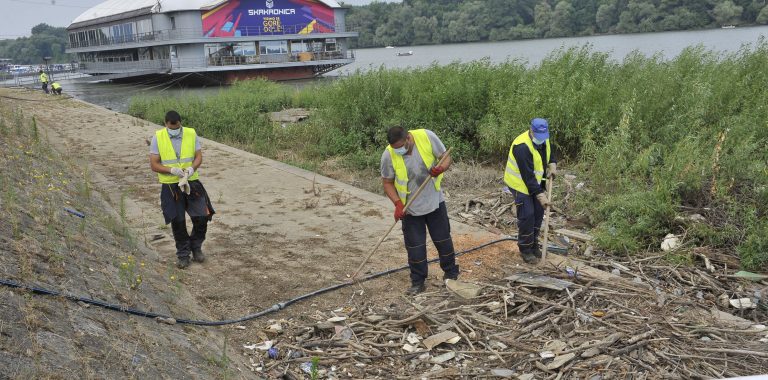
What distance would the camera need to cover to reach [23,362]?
3148 mm

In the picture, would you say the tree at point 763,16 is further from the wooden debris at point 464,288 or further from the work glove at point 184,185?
the work glove at point 184,185

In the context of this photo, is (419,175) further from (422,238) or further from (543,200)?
(543,200)

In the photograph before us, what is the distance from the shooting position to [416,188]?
575 centimetres

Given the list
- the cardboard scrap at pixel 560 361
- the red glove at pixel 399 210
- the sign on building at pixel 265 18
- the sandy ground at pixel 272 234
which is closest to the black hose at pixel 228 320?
the sandy ground at pixel 272 234

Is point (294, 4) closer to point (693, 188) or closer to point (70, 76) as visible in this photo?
point (70, 76)

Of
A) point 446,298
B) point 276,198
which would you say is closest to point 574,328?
point 446,298

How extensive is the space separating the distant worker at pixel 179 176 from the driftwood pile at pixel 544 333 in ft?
6.13

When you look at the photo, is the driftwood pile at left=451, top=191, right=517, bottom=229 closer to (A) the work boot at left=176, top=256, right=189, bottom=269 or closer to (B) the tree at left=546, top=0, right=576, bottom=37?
(A) the work boot at left=176, top=256, right=189, bottom=269

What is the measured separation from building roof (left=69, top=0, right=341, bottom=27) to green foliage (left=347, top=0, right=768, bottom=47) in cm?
1305

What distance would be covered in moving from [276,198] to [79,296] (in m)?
5.28

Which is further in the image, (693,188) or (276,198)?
(276,198)

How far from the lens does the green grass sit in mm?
6945

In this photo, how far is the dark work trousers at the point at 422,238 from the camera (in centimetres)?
585

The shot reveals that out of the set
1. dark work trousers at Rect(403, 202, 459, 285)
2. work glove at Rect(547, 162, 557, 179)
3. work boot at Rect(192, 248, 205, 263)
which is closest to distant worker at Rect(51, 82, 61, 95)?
work boot at Rect(192, 248, 205, 263)
